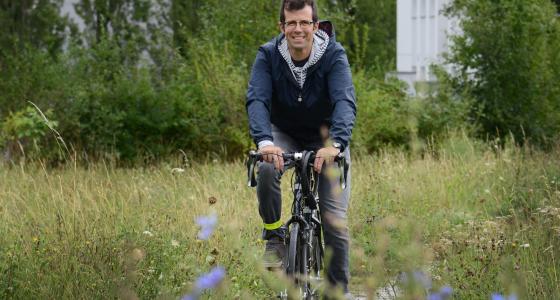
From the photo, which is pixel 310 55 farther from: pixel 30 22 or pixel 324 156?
pixel 30 22

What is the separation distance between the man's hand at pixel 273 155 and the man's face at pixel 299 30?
0.60m

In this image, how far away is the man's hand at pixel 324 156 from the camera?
4582 millimetres

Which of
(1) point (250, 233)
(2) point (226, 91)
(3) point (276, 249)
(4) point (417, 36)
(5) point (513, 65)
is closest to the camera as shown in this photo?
(3) point (276, 249)

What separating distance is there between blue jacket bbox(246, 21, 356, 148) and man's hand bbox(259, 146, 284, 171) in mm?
267

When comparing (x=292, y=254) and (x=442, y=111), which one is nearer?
(x=292, y=254)

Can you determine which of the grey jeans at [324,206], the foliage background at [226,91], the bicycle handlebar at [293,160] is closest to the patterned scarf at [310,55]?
the grey jeans at [324,206]

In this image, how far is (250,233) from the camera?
7105 mm

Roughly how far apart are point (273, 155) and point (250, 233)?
8.44 feet

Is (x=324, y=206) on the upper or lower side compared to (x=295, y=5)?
lower

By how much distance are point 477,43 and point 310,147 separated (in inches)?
395

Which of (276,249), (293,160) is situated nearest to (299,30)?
(293,160)

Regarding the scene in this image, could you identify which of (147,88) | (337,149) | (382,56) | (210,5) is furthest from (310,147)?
(382,56)

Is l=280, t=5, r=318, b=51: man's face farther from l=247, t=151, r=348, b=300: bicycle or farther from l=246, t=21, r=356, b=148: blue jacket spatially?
l=247, t=151, r=348, b=300: bicycle

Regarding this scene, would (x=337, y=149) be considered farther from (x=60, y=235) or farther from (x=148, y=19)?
(x=148, y=19)
